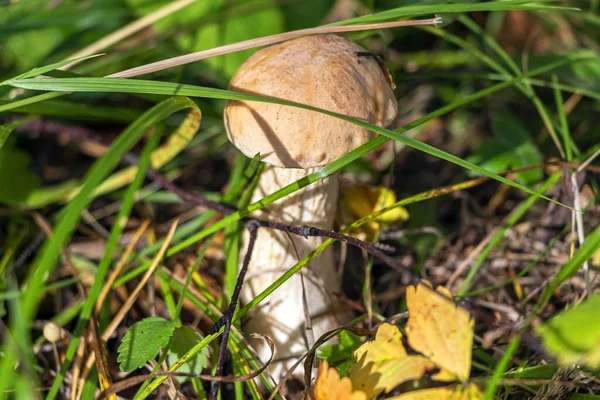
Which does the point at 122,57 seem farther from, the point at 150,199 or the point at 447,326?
the point at 447,326

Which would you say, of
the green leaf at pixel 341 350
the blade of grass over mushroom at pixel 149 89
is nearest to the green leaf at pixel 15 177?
the blade of grass over mushroom at pixel 149 89

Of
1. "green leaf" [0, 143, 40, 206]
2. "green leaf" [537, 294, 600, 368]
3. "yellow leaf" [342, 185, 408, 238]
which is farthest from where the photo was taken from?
"green leaf" [0, 143, 40, 206]

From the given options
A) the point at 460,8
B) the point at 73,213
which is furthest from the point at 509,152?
the point at 73,213

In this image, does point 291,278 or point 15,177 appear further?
point 15,177

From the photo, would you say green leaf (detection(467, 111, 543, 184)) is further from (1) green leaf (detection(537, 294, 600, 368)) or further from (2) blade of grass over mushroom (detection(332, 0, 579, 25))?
(1) green leaf (detection(537, 294, 600, 368))

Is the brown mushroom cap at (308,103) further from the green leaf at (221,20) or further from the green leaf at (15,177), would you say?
the green leaf at (15,177)

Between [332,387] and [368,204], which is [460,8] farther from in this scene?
[332,387]

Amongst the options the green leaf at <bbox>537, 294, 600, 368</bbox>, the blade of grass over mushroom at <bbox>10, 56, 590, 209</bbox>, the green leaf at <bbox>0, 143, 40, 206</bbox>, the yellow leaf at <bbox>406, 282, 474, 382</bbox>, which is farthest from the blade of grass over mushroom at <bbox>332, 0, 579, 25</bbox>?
the green leaf at <bbox>0, 143, 40, 206</bbox>
